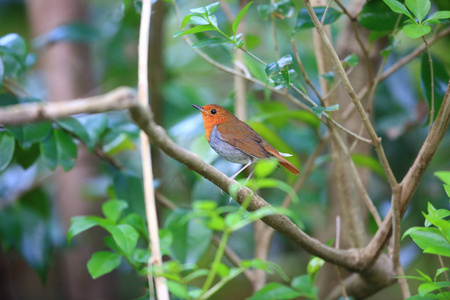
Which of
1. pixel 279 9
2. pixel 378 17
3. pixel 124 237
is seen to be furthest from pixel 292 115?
pixel 124 237

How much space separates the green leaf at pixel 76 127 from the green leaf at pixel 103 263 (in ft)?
1.80

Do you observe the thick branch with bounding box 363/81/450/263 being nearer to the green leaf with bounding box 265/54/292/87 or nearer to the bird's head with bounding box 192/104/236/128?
the green leaf with bounding box 265/54/292/87

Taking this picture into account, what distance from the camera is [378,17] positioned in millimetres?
1998

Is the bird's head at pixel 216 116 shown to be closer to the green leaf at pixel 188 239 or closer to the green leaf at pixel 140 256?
the green leaf at pixel 188 239

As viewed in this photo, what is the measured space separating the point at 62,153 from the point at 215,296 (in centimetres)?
248

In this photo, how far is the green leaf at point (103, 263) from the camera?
1759 millimetres

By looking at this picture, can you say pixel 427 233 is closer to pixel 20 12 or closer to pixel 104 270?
pixel 104 270

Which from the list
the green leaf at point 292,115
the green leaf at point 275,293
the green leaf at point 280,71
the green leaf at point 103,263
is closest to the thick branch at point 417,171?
the green leaf at point 275,293

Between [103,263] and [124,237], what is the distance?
0.15 metres

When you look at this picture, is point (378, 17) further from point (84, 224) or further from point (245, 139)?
point (84, 224)

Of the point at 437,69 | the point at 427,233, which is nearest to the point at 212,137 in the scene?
the point at 437,69

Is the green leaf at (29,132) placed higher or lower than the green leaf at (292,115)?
higher

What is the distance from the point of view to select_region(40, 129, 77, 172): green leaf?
7.01ft

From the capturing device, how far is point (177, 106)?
3.93 metres
